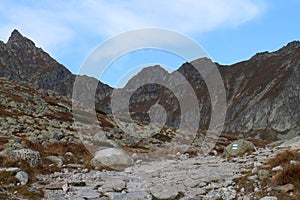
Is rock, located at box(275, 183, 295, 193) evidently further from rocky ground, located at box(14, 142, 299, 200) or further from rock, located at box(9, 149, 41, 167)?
rock, located at box(9, 149, 41, 167)

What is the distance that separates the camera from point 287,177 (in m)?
10.9

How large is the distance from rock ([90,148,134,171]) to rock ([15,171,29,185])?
4.90 metres

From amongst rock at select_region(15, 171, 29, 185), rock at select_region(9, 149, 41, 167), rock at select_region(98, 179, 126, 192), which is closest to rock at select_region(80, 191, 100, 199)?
rock at select_region(98, 179, 126, 192)

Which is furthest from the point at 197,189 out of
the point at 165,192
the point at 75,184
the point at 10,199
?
the point at 10,199

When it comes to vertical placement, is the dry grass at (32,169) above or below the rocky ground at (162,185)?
above

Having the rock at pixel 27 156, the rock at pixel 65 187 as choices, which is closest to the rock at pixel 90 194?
the rock at pixel 65 187

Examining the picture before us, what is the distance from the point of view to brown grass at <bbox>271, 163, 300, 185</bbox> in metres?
10.8

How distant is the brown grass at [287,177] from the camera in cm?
1078

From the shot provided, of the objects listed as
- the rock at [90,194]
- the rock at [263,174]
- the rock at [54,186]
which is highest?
the rock at [263,174]

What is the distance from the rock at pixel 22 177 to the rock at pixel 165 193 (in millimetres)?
5075

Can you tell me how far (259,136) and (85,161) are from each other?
185783 mm

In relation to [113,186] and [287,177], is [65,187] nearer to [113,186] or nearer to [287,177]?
[113,186]

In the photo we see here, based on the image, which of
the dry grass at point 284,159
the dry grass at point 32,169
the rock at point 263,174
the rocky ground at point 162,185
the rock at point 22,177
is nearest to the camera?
the rocky ground at point 162,185

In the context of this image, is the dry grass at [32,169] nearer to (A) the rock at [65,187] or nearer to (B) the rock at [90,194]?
(A) the rock at [65,187]
